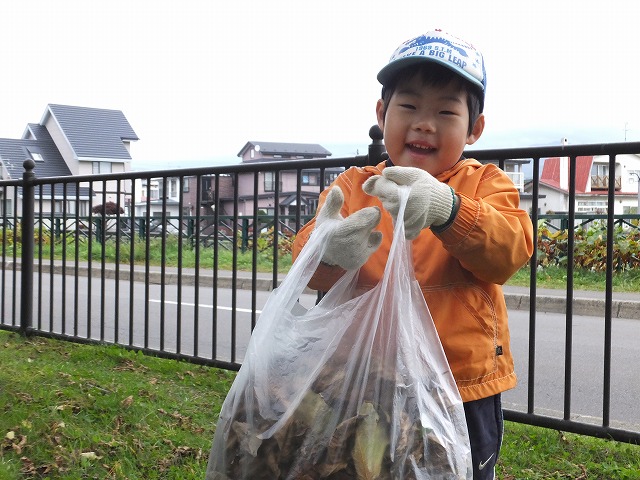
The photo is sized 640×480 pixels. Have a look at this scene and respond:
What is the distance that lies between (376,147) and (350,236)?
167 centimetres

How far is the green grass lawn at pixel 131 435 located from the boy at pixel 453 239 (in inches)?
50.5

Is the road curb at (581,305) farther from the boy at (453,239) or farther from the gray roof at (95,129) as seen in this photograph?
the gray roof at (95,129)

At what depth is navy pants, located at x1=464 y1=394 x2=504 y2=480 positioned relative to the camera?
1.64 m

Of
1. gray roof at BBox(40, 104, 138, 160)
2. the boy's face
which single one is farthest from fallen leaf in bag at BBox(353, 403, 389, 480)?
gray roof at BBox(40, 104, 138, 160)

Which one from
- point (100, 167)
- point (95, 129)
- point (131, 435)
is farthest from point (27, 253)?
point (95, 129)

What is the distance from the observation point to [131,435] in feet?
9.48

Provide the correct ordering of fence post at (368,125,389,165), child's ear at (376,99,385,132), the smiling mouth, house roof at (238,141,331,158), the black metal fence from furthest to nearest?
house roof at (238,141,331,158)
fence post at (368,125,389,165)
the black metal fence
child's ear at (376,99,385,132)
the smiling mouth

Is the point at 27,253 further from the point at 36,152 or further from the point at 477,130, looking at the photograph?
the point at 36,152

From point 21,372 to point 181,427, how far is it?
1237mm

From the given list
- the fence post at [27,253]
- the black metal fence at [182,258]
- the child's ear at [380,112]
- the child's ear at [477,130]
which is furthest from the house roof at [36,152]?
the child's ear at [477,130]

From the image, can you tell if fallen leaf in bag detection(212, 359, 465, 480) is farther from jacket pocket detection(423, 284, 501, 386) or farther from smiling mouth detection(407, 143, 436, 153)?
smiling mouth detection(407, 143, 436, 153)

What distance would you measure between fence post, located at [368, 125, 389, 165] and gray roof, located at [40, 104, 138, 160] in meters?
49.7

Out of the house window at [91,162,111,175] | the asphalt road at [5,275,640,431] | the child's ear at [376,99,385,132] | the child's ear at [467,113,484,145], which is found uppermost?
the house window at [91,162,111,175]

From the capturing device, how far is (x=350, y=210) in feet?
5.82
